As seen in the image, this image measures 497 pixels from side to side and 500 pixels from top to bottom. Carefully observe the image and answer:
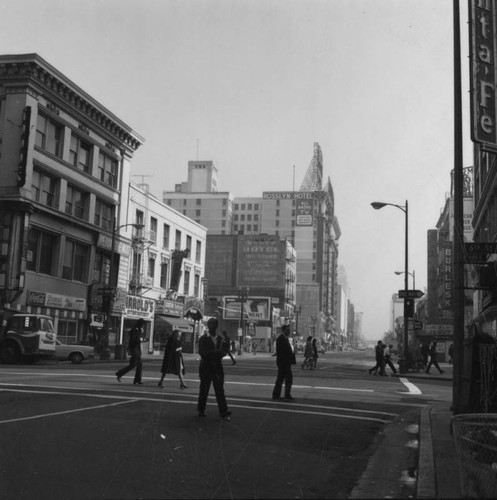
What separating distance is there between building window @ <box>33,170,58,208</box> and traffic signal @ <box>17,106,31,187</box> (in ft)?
6.66

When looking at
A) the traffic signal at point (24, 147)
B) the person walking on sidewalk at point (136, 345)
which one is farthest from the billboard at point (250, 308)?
the person walking on sidewalk at point (136, 345)

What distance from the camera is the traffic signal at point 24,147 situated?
1312 inches

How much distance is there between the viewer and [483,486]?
4324 mm

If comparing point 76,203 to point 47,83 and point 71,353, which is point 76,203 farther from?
point 71,353

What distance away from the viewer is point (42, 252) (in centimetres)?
3644

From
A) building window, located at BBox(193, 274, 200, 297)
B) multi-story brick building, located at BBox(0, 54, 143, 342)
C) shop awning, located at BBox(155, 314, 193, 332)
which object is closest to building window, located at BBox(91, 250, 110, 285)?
multi-story brick building, located at BBox(0, 54, 143, 342)

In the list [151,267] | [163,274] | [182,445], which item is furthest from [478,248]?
[163,274]

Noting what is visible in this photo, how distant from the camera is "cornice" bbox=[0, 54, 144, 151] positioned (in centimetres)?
3425

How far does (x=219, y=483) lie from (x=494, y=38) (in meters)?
13.1

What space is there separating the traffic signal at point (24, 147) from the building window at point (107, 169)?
364 inches

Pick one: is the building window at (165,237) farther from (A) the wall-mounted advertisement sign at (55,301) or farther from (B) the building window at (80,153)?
(A) the wall-mounted advertisement sign at (55,301)

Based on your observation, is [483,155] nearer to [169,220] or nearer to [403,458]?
[169,220]

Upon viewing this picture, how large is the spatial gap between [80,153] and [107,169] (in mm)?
3722

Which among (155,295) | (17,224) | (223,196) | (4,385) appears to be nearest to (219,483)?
(4,385)
